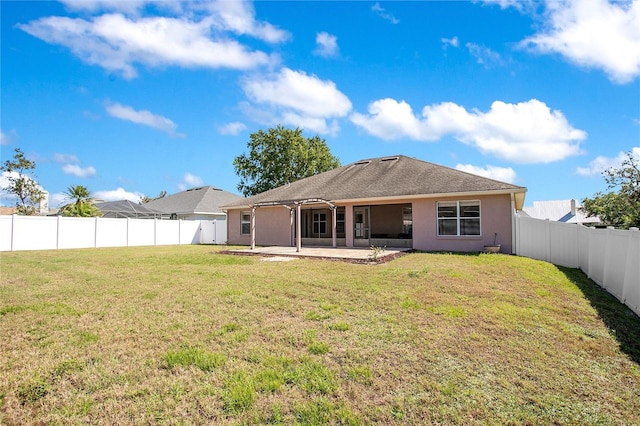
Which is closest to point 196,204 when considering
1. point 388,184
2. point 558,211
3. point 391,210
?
point 391,210

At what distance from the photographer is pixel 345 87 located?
19656mm

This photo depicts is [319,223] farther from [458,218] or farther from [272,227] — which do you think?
[458,218]

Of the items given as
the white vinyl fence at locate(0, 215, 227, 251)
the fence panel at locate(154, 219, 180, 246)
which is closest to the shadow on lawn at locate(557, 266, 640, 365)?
the white vinyl fence at locate(0, 215, 227, 251)

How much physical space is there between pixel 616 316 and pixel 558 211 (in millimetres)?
41857

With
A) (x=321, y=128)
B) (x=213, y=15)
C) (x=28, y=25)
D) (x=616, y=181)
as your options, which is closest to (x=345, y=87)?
(x=213, y=15)

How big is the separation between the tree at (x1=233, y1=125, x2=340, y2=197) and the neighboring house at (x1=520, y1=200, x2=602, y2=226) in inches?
974

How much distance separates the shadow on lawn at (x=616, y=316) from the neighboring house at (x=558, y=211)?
1346 inches

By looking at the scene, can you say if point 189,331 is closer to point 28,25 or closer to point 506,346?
point 506,346

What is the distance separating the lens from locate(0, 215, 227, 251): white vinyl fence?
18.0 meters

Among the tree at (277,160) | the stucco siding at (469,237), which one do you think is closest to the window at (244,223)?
the stucco siding at (469,237)

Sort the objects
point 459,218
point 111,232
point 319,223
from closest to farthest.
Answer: point 459,218, point 111,232, point 319,223

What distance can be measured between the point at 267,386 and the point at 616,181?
3868cm

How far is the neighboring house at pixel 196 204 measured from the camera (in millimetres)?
30822

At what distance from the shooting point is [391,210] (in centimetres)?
2109
